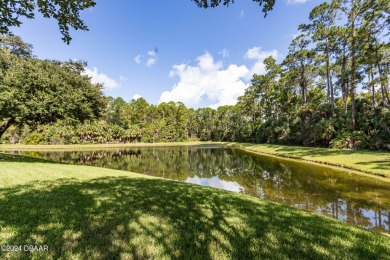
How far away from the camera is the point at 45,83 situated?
14398 millimetres

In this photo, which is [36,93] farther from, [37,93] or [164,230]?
[164,230]

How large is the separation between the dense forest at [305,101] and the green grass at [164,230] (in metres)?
11.9

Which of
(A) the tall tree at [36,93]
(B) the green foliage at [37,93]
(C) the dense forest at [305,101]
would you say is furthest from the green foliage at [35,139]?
(A) the tall tree at [36,93]

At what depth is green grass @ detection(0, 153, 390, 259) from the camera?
3338 millimetres

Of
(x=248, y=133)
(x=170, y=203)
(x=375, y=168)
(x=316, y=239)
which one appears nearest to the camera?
(x=316, y=239)

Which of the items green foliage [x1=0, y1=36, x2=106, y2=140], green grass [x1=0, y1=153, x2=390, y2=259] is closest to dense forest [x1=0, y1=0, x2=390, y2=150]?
green foliage [x1=0, y1=36, x2=106, y2=140]

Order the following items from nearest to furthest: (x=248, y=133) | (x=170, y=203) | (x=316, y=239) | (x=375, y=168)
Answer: (x=316, y=239) → (x=170, y=203) → (x=375, y=168) → (x=248, y=133)

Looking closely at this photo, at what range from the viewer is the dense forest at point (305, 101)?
57.4 feet

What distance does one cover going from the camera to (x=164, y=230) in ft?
13.2

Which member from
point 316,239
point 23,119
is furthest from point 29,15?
point 23,119

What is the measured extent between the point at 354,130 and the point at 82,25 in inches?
1214

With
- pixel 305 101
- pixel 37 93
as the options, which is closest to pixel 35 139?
pixel 37 93

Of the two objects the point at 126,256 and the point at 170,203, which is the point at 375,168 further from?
the point at 126,256

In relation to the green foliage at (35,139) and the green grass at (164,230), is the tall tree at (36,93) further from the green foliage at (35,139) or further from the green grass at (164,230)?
Answer: the green foliage at (35,139)
